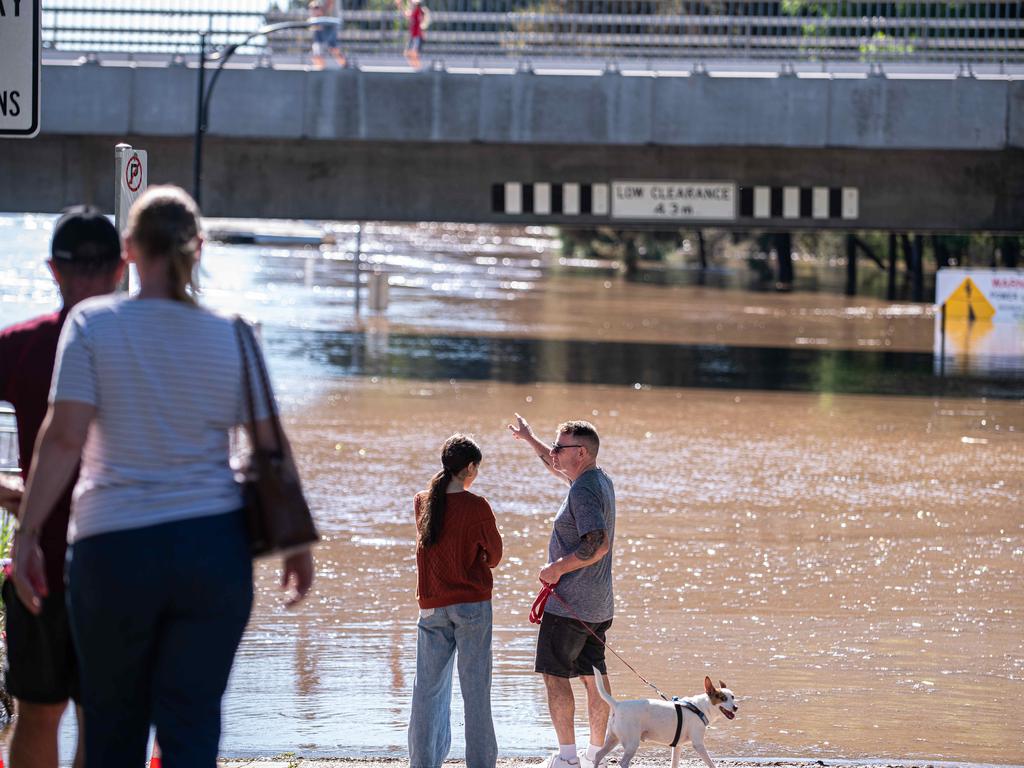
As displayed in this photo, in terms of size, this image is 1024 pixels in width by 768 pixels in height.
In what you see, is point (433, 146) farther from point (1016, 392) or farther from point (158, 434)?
point (158, 434)

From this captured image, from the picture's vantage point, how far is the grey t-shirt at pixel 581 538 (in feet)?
20.8

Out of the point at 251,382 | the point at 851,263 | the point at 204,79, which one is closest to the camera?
the point at 251,382

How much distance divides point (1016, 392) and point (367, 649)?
16.8 m

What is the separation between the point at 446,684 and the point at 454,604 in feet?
1.19

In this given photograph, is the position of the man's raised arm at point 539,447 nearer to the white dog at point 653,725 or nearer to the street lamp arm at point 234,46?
the white dog at point 653,725

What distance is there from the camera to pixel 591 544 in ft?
20.7

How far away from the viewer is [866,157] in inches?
1078

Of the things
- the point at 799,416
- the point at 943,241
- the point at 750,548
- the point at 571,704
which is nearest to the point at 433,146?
the point at 799,416

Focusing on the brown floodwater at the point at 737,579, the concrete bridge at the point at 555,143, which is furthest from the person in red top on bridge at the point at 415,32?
the brown floodwater at the point at 737,579

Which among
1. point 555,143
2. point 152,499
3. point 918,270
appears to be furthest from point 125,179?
point 918,270

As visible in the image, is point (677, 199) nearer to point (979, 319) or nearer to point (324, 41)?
point (324, 41)

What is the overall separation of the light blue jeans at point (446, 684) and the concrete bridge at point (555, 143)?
2091 centimetres


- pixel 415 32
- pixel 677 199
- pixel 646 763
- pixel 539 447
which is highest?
pixel 415 32

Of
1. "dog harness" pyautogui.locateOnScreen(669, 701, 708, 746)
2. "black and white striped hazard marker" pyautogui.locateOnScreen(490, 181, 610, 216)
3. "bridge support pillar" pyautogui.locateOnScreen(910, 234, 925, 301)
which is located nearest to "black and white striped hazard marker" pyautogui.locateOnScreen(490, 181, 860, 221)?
"black and white striped hazard marker" pyautogui.locateOnScreen(490, 181, 610, 216)
